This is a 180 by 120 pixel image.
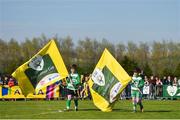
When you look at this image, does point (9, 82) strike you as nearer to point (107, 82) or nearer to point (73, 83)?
point (73, 83)

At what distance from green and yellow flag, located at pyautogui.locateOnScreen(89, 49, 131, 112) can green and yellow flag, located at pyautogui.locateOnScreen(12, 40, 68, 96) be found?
7.92 feet

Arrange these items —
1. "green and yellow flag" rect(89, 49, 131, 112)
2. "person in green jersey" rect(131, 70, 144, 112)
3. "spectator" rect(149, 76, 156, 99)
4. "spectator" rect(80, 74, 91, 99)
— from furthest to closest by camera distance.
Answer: "spectator" rect(149, 76, 156, 99)
"spectator" rect(80, 74, 91, 99)
"person in green jersey" rect(131, 70, 144, 112)
"green and yellow flag" rect(89, 49, 131, 112)

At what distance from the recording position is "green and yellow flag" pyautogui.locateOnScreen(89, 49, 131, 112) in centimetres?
2166

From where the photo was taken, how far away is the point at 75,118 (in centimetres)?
1861

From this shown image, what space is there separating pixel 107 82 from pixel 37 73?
11.5 ft

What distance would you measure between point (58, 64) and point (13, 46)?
47.5m

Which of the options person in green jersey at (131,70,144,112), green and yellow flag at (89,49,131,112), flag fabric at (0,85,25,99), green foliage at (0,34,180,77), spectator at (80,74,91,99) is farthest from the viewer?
green foliage at (0,34,180,77)

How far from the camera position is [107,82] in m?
21.9

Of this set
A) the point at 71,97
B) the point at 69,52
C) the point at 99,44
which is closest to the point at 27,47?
the point at 69,52

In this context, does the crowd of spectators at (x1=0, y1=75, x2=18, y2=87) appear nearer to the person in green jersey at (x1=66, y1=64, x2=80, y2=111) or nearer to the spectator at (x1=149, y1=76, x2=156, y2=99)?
the spectator at (x1=149, y1=76, x2=156, y2=99)

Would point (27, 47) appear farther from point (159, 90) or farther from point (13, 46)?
point (159, 90)

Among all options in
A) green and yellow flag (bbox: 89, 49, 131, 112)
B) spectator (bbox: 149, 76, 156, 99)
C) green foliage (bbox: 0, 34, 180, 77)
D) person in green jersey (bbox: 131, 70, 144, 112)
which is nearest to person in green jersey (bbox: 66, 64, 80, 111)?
green and yellow flag (bbox: 89, 49, 131, 112)

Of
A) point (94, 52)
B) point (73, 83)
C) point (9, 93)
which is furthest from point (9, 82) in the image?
point (94, 52)

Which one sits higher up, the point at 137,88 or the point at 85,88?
the point at 85,88
